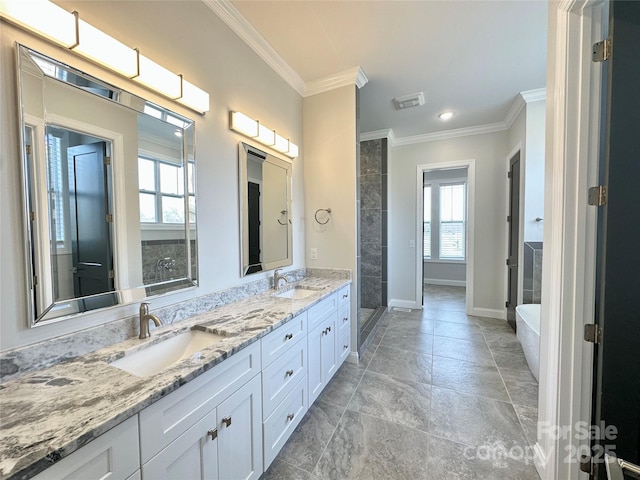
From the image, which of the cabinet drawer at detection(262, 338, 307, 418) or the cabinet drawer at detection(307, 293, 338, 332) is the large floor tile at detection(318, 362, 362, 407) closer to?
the cabinet drawer at detection(262, 338, 307, 418)

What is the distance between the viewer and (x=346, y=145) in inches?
98.6

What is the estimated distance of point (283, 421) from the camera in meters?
1.51

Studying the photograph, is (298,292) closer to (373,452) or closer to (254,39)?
(373,452)

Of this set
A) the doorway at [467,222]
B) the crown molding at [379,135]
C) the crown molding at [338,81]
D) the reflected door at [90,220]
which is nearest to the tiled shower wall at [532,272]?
the doorway at [467,222]

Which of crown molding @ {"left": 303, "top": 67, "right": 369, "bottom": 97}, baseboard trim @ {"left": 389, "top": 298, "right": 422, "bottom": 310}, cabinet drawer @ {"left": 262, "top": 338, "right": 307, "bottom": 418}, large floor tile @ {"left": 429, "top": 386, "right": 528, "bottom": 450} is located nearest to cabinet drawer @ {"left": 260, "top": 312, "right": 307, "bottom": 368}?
cabinet drawer @ {"left": 262, "top": 338, "right": 307, "bottom": 418}

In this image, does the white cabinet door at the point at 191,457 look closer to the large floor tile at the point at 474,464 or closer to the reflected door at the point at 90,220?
the reflected door at the point at 90,220

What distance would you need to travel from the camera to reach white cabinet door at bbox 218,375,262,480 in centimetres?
109

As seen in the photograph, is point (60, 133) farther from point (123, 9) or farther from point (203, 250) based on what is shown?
point (203, 250)

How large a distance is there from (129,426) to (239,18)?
2.32 m

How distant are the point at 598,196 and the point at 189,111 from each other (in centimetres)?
210

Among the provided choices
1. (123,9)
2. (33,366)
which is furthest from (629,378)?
(123,9)

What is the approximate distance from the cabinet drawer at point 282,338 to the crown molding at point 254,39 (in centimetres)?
203

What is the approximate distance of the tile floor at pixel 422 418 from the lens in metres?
1.45

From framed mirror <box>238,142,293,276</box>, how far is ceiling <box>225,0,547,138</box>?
2.96 feet
